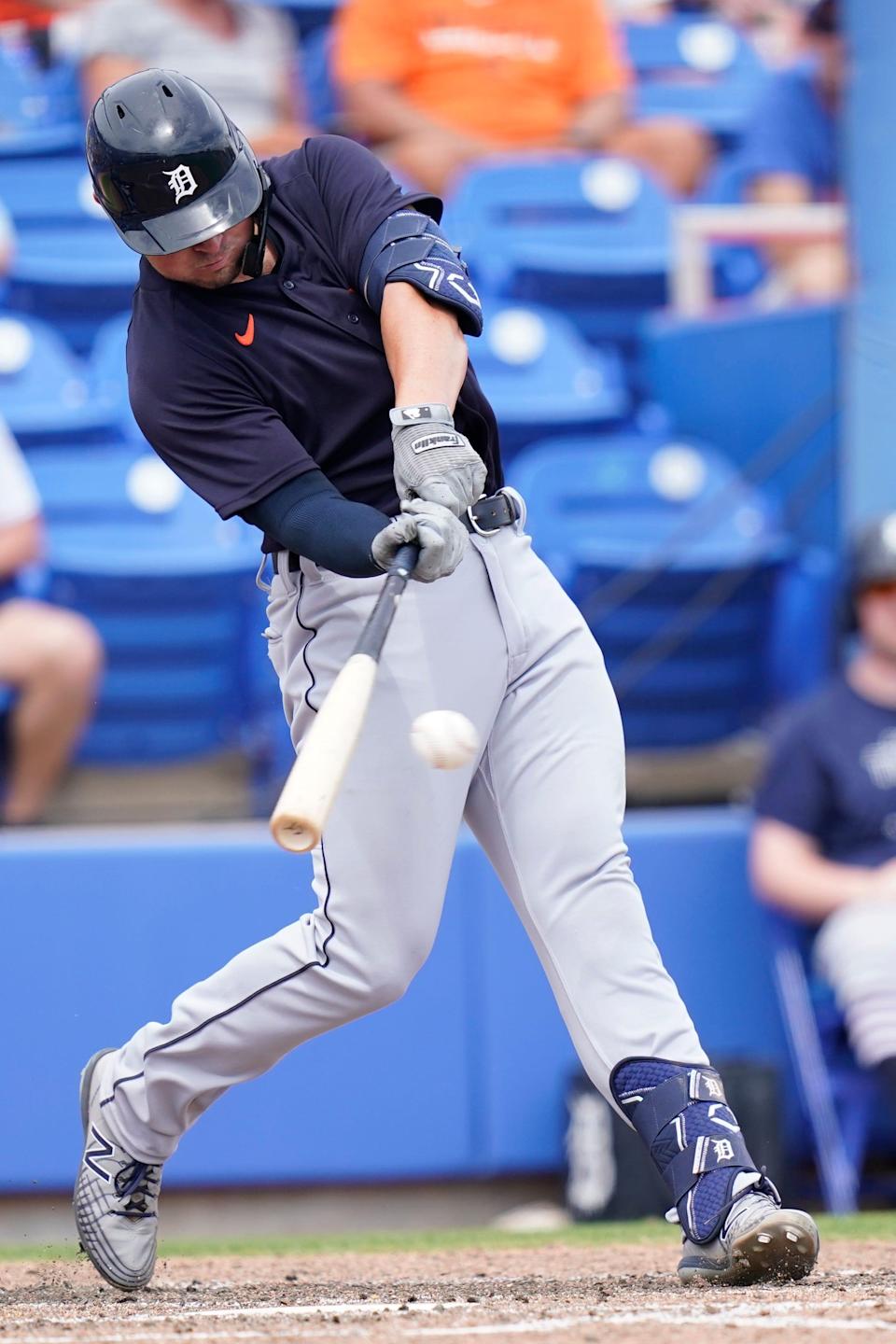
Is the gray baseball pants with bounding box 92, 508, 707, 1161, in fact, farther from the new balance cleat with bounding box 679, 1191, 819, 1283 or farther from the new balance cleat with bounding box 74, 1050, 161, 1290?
the new balance cleat with bounding box 679, 1191, 819, 1283

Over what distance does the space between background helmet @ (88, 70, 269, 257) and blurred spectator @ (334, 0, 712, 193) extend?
2977 millimetres

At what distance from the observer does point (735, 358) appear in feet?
A: 17.8

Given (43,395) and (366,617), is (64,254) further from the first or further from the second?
(366,617)

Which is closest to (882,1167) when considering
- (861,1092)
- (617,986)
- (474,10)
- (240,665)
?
(861,1092)

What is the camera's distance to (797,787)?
176 inches

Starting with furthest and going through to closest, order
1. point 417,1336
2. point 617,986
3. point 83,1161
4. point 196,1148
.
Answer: point 196,1148
point 83,1161
point 617,986
point 417,1336

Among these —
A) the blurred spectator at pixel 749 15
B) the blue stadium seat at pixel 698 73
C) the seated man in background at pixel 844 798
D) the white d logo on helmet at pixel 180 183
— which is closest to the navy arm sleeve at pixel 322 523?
the white d logo on helmet at pixel 180 183

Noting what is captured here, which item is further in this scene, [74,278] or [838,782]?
[74,278]

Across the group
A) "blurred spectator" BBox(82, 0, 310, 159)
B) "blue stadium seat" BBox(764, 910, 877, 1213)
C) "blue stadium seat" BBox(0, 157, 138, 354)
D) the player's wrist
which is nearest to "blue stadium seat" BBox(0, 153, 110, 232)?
"blue stadium seat" BBox(0, 157, 138, 354)

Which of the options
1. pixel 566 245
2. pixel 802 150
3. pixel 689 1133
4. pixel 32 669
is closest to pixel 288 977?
pixel 689 1133

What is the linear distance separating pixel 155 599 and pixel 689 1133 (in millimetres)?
Answer: 2754

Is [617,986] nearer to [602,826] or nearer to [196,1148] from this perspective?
[602,826]

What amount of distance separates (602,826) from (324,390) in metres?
0.71

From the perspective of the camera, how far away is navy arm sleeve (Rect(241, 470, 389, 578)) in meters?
2.36
